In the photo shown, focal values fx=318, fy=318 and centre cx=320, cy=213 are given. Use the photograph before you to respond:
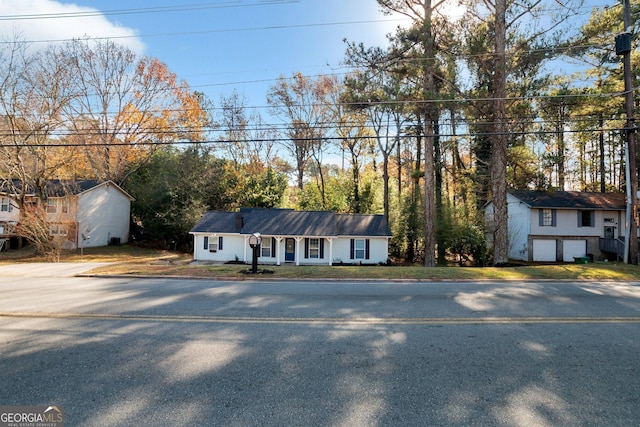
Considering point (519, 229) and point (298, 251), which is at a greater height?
point (519, 229)

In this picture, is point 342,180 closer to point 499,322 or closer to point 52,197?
point 52,197

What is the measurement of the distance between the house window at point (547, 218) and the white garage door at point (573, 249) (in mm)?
1871

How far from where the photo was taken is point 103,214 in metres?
28.1

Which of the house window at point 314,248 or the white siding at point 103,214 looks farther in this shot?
the white siding at point 103,214

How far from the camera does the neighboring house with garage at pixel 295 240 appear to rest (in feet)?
72.4

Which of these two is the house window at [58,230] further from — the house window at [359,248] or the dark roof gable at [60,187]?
the house window at [359,248]

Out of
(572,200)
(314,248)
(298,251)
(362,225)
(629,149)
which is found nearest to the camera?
(629,149)

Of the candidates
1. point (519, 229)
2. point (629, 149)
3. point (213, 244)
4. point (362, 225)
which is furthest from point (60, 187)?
point (519, 229)

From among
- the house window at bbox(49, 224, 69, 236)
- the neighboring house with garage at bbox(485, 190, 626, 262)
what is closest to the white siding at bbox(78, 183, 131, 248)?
the house window at bbox(49, 224, 69, 236)

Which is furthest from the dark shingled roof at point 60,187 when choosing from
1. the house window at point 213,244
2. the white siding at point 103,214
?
the house window at point 213,244

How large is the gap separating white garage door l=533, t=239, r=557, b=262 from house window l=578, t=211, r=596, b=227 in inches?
→ 104

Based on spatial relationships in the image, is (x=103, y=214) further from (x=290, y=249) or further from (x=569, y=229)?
(x=569, y=229)

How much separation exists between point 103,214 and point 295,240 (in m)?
18.5

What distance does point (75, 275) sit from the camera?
1120 centimetres
